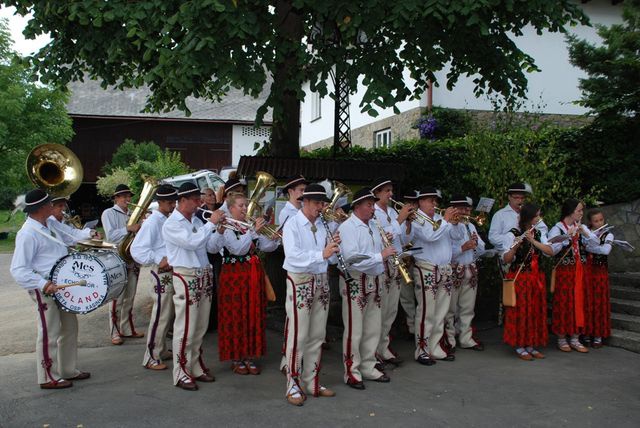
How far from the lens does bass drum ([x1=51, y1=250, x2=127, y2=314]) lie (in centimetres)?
551

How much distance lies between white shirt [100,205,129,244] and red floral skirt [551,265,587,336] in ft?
19.7

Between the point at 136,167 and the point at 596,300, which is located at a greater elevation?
the point at 136,167

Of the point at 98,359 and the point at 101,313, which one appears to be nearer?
the point at 98,359

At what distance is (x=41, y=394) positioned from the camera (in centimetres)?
558

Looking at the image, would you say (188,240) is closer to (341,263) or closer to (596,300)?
(341,263)

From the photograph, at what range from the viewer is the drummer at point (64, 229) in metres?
6.31

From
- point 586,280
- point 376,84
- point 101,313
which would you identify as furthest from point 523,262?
point 101,313

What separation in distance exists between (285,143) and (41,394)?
16.4 ft

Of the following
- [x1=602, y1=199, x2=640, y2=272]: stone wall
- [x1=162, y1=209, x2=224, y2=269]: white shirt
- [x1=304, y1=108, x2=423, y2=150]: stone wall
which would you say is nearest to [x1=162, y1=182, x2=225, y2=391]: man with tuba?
[x1=162, y1=209, x2=224, y2=269]: white shirt

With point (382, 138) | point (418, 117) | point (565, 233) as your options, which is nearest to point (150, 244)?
point (565, 233)

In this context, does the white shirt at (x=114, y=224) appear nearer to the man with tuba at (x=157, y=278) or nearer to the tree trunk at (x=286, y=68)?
the man with tuba at (x=157, y=278)

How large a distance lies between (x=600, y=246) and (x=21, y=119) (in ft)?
78.5

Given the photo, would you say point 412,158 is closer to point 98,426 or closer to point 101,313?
point 101,313

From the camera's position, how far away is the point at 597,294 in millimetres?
7520
